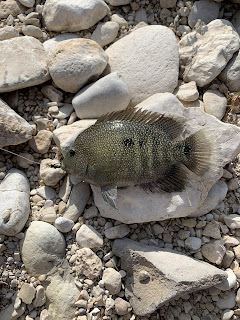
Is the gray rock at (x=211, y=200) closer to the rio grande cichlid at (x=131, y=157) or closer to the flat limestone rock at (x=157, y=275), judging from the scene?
the rio grande cichlid at (x=131, y=157)

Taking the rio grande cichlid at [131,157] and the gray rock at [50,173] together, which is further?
→ the gray rock at [50,173]

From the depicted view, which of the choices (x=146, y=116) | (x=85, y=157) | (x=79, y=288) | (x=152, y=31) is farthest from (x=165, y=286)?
(x=152, y=31)

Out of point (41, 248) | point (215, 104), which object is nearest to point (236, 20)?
point (215, 104)

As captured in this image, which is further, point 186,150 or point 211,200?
point 211,200

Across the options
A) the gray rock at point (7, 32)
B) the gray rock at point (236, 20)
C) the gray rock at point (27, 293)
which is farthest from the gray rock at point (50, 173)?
the gray rock at point (236, 20)

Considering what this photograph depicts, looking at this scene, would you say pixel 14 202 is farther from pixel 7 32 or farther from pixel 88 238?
pixel 7 32

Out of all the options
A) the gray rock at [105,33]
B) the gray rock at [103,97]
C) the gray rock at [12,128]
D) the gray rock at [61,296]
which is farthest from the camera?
the gray rock at [105,33]

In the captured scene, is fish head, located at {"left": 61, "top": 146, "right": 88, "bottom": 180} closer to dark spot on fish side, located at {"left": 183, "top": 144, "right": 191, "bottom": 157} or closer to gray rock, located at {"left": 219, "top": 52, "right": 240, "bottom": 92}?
dark spot on fish side, located at {"left": 183, "top": 144, "right": 191, "bottom": 157}

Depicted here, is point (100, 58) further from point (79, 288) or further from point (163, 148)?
point (79, 288)
